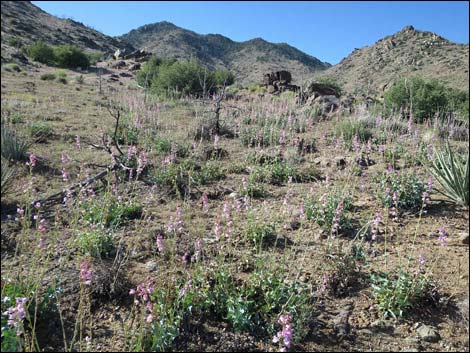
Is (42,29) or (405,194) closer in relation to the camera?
(405,194)

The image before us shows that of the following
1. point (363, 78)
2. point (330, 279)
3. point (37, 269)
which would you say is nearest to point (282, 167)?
point (330, 279)

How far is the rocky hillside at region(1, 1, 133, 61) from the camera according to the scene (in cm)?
3962

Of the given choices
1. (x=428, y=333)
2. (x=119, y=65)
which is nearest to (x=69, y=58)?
(x=119, y=65)

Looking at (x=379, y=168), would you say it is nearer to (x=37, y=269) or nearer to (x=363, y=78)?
(x=37, y=269)

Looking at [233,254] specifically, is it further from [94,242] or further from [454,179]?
[454,179]

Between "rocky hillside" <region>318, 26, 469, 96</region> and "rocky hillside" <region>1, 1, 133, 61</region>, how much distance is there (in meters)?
30.2

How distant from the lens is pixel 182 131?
9.12 metres

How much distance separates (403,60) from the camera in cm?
2612

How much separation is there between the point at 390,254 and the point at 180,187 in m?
3.16

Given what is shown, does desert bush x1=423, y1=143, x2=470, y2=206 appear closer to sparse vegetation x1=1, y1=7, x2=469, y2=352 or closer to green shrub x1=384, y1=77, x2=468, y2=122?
sparse vegetation x1=1, y1=7, x2=469, y2=352

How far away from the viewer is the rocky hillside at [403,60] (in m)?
29.4

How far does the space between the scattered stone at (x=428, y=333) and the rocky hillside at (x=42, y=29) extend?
37116mm

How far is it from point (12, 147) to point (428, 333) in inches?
249

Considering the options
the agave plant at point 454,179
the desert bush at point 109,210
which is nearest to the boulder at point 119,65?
the desert bush at point 109,210
